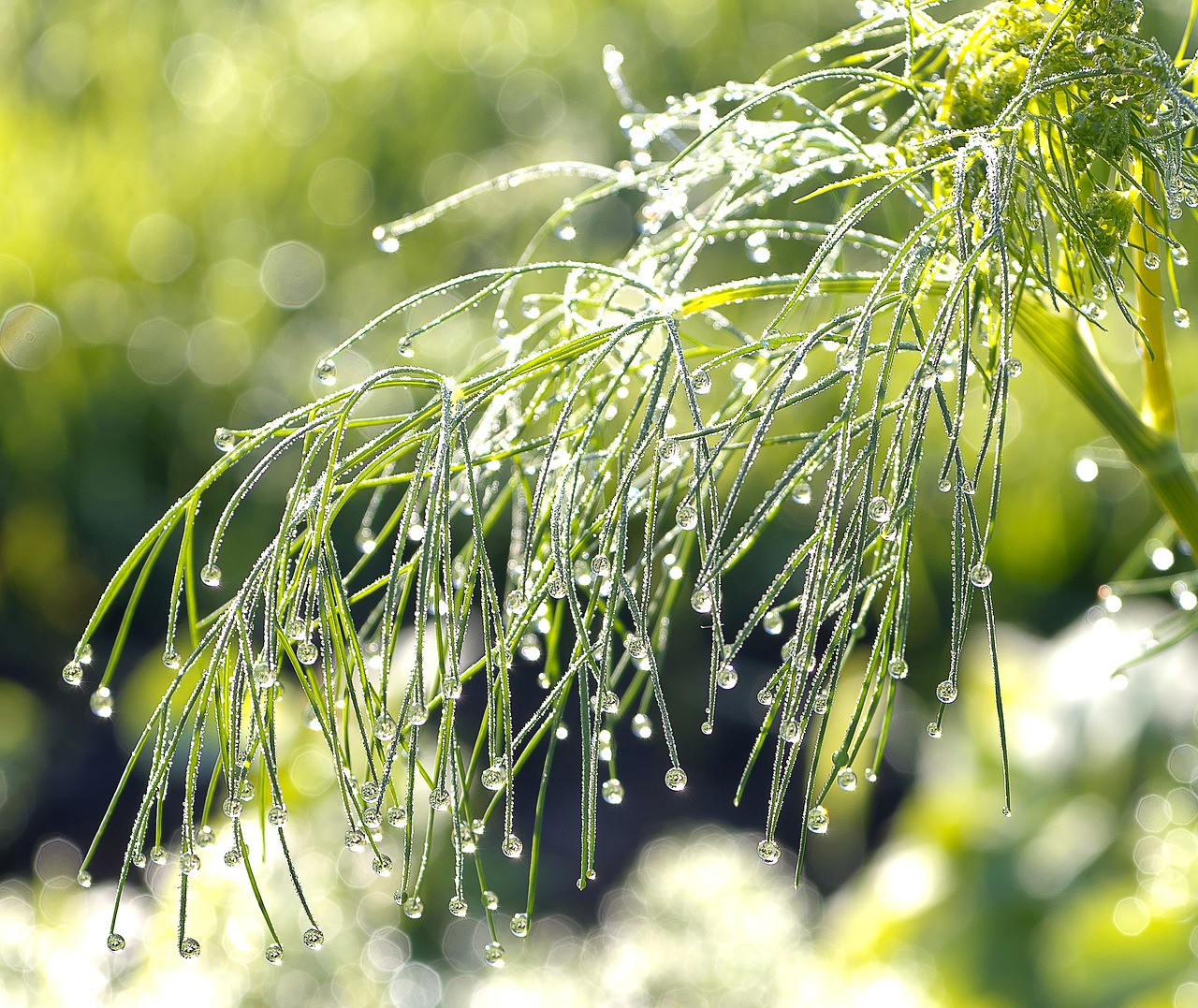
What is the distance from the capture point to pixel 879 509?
15.8 inches

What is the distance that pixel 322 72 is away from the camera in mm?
3633

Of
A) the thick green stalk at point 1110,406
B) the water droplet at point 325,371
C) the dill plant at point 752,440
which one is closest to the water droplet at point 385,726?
the dill plant at point 752,440

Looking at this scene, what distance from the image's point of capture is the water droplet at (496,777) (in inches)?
15.9

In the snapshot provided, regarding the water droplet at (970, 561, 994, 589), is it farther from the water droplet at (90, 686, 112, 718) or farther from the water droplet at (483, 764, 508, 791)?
the water droplet at (90, 686, 112, 718)

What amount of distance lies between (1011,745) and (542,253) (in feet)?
5.31

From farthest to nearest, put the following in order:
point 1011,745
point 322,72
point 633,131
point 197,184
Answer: point 322,72
point 197,184
point 1011,745
point 633,131

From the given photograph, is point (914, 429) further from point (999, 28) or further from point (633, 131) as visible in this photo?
point (633, 131)

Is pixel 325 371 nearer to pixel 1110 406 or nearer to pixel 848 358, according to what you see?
pixel 848 358

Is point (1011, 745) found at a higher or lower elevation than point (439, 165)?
lower

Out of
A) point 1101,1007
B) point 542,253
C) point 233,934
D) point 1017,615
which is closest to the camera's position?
point 1101,1007

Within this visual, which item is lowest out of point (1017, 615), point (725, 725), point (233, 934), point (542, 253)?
point (1017, 615)

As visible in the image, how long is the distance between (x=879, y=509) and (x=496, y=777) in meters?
0.16

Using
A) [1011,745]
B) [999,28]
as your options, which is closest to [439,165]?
[1011,745]

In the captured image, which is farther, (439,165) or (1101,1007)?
(439,165)
